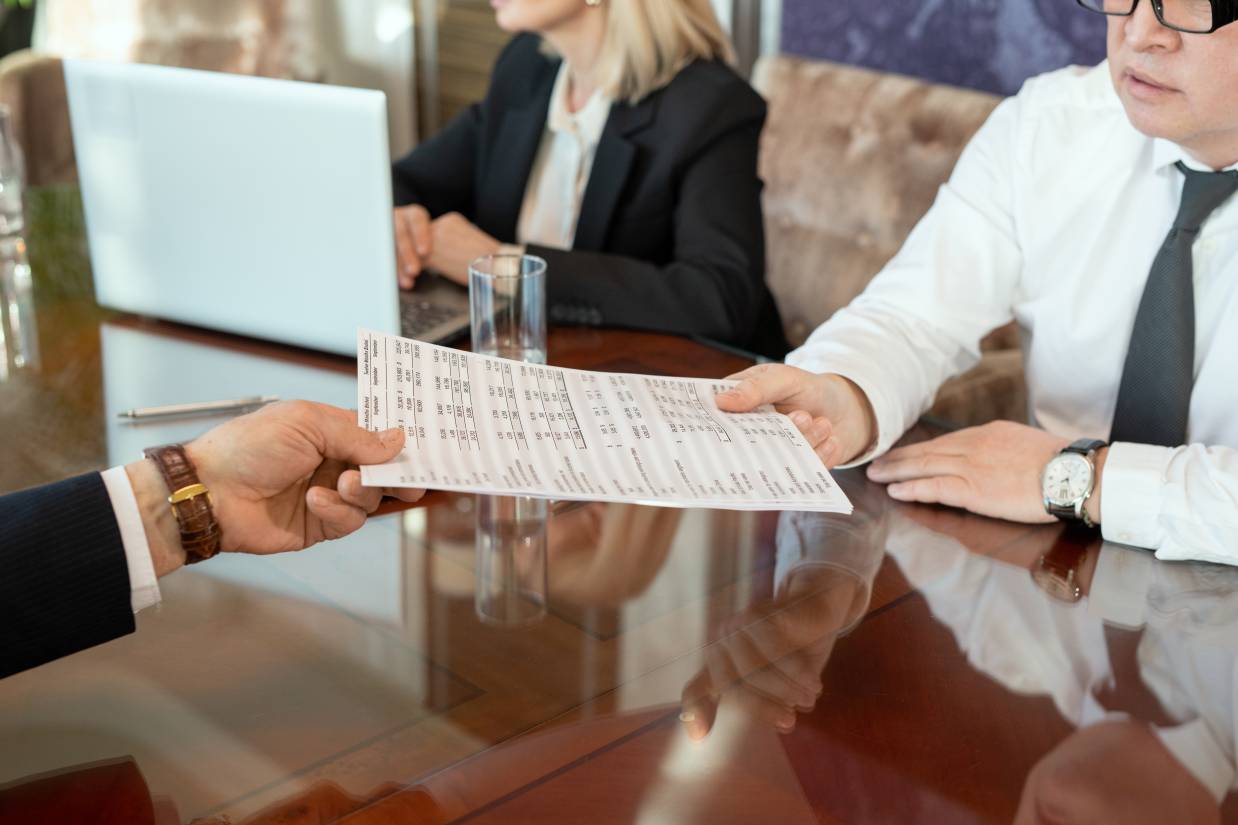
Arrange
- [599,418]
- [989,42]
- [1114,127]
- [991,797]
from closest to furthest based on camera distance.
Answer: [991,797] → [599,418] → [1114,127] → [989,42]

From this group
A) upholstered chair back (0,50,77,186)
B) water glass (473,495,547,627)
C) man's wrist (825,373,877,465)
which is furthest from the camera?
upholstered chair back (0,50,77,186)

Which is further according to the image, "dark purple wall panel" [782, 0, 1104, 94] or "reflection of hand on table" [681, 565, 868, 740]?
"dark purple wall panel" [782, 0, 1104, 94]

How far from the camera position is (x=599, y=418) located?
43.2 inches

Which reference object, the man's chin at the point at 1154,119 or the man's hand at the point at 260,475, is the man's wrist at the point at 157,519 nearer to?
the man's hand at the point at 260,475

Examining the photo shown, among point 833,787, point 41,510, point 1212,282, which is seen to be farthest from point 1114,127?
point 41,510

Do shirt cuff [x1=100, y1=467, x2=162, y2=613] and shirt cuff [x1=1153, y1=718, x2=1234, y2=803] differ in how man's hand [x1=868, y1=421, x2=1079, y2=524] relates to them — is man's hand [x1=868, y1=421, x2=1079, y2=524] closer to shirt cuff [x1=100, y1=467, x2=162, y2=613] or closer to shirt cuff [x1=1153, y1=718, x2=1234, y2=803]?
shirt cuff [x1=1153, y1=718, x2=1234, y2=803]

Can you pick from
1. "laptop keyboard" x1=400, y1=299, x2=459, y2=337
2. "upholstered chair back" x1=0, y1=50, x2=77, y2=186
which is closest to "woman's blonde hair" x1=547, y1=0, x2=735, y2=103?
"laptop keyboard" x1=400, y1=299, x2=459, y2=337

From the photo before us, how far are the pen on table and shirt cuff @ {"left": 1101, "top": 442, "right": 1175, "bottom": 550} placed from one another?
894mm

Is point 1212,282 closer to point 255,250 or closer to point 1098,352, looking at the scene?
point 1098,352

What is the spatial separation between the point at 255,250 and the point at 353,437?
666 mm

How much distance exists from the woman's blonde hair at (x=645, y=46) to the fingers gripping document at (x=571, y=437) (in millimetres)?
1077

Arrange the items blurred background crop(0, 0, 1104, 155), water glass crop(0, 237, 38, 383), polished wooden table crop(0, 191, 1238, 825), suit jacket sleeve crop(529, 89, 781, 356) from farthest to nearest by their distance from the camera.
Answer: blurred background crop(0, 0, 1104, 155)
suit jacket sleeve crop(529, 89, 781, 356)
water glass crop(0, 237, 38, 383)
polished wooden table crop(0, 191, 1238, 825)

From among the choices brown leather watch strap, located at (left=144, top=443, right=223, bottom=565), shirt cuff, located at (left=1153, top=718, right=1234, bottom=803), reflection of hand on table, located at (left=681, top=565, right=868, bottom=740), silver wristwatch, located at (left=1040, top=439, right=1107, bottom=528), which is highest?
brown leather watch strap, located at (left=144, top=443, right=223, bottom=565)

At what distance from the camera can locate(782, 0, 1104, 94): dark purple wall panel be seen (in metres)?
2.80
